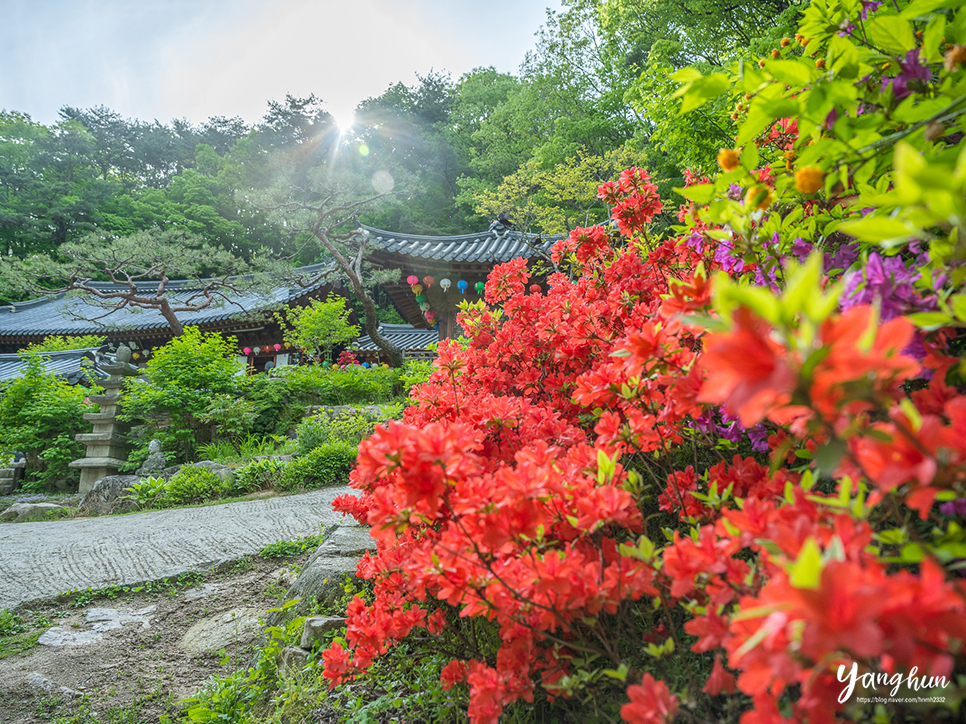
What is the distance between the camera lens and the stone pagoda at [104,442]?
7.34 meters

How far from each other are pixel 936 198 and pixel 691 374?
1.57 feet

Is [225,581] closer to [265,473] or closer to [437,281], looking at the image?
[265,473]

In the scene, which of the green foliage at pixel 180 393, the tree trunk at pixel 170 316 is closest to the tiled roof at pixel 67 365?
the tree trunk at pixel 170 316

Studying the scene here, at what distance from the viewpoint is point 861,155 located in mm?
782

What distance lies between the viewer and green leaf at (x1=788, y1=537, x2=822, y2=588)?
39 cm

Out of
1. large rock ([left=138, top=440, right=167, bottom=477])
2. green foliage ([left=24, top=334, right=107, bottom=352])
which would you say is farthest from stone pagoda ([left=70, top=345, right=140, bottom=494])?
green foliage ([left=24, top=334, right=107, bottom=352])

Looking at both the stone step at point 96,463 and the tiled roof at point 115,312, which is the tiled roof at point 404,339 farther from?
the stone step at point 96,463

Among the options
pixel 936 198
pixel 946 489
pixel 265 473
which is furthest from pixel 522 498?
pixel 265 473

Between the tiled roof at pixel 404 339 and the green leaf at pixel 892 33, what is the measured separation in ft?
38.4

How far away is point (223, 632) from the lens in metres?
2.51

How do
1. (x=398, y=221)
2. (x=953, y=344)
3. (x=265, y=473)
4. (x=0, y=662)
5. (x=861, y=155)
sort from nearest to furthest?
1. (x=861, y=155)
2. (x=953, y=344)
3. (x=0, y=662)
4. (x=265, y=473)
5. (x=398, y=221)

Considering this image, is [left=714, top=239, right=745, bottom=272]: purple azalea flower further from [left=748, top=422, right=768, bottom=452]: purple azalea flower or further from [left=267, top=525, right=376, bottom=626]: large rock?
[left=267, top=525, right=376, bottom=626]: large rock

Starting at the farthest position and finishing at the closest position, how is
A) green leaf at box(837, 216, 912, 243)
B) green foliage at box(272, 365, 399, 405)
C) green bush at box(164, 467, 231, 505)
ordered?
green foliage at box(272, 365, 399, 405), green bush at box(164, 467, 231, 505), green leaf at box(837, 216, 912, 243)

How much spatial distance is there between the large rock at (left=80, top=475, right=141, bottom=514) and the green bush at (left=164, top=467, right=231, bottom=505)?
1.69ft
